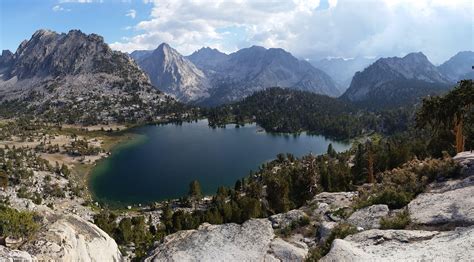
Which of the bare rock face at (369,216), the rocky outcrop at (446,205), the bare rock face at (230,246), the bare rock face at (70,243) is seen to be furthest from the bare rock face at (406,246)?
the bare rock face at (70,243)

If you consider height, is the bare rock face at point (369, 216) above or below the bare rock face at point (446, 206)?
below

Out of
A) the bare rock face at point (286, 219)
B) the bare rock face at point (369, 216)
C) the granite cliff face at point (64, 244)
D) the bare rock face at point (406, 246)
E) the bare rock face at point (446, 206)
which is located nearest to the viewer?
the bare rock face at point (406, 246)

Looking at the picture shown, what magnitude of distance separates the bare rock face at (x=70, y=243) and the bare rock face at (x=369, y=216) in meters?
17.2

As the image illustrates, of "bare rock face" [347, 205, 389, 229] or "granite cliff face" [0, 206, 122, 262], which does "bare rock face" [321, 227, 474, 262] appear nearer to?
"bare rock face" [347, 205, 389, 229]

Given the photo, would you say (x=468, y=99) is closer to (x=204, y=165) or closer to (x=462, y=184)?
(x=462, y=184)

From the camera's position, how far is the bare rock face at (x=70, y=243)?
68.6ft

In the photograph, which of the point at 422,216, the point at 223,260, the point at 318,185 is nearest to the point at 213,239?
the point at 223,260

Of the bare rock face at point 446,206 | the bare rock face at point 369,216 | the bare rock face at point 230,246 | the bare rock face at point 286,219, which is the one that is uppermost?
the bare rock face at point 446,206

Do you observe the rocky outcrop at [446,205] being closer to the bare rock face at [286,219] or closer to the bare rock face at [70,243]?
the bare rock face at [286,219]

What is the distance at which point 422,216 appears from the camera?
83.1ft

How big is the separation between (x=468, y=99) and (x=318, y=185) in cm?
5993

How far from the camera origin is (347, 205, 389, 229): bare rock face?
27.0 metres

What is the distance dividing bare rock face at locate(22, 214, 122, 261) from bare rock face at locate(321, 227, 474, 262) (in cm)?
1365

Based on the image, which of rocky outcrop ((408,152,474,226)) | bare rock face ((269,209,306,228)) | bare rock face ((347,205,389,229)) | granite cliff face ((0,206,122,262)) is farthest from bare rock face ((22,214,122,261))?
rocky outcrop ((408,152,474,226))
